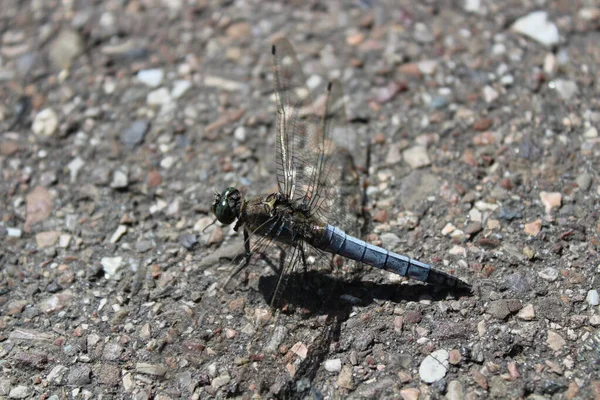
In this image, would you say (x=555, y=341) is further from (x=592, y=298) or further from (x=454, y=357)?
(x=454, y=357)

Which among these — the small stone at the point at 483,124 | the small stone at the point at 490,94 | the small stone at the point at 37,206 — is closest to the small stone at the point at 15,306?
the small stone at the point at 37,206

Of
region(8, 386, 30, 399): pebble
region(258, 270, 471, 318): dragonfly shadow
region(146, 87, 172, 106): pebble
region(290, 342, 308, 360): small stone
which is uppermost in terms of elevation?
region(146, 87, 172, 106): pebble

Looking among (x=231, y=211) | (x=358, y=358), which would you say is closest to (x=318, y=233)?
(x=231, y=211)

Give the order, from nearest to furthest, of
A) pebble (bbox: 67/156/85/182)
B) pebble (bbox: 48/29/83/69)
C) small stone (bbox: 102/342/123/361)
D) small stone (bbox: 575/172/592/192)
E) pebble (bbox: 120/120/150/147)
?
small stone (bbox: 102/342/123/361)
small stone (bbox: 575/172/592/192)
pebble (bbox: 67/156/85/182)
pebble (bbox: 120/120/150/147)
pebble (bbox: 48/29/83/69)


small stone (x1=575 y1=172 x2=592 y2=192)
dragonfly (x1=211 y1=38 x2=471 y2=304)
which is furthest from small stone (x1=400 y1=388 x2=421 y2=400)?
small stone (x1=575 y1=172 x2=592 y2=192)

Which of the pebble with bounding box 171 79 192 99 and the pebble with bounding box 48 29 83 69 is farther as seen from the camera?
the pebble with bounding box 48 29 83 69

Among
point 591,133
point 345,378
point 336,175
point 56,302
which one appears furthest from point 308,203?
point 591,133

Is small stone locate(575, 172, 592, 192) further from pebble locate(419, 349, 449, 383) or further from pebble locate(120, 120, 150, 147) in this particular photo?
pebble locate(120, 120, 150, 147)
